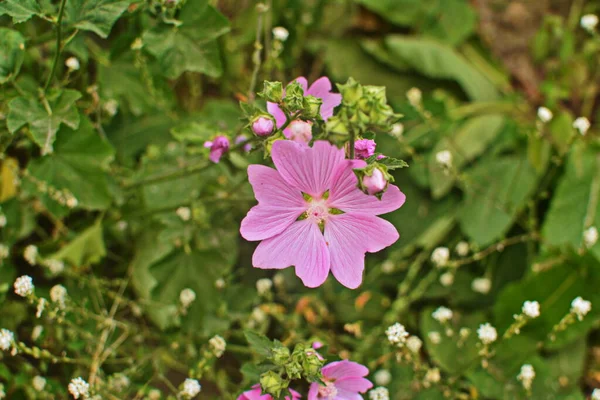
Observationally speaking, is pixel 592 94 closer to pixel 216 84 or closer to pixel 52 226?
pixel 216 84

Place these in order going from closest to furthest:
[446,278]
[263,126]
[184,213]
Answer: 1. [263,126]
2. [184,213]
3. [446,278]

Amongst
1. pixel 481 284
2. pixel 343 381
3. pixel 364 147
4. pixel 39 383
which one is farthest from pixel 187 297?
pixel 481 284

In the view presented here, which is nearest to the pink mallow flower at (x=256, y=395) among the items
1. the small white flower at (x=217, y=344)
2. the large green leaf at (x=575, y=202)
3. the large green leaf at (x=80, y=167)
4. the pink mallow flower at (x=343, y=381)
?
the pink mallow flower at (x=343, y=381)

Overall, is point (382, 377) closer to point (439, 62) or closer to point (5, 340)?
point (5, 340)

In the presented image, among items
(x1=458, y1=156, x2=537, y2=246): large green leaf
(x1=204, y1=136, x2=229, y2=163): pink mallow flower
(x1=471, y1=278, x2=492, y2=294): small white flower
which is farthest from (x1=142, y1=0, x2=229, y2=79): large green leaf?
(x1=471, y1=278, x2=492, y2=294): small white flower

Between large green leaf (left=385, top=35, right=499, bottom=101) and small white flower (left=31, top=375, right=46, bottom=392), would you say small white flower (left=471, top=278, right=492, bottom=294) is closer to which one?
large green leaf (left=385, top=35, right=499, bottom=101)

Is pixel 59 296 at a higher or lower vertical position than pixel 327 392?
lower

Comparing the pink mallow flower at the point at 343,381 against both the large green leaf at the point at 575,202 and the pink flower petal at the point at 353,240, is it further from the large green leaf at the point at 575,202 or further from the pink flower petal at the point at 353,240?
the large green leaf at the point at 575,202

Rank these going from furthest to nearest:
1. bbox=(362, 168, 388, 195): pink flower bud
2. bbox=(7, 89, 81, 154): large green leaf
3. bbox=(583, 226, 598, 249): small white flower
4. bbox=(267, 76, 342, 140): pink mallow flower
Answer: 1. bbox=(583, 226, 598, 249): small white flower
2. bbox=(7, 89, 81, 154): large green leaf
3. bbox=(267, 76, 342, 140): pink mallow flower
4. bbox=(362, 168, 388, 195): pink flower bud
